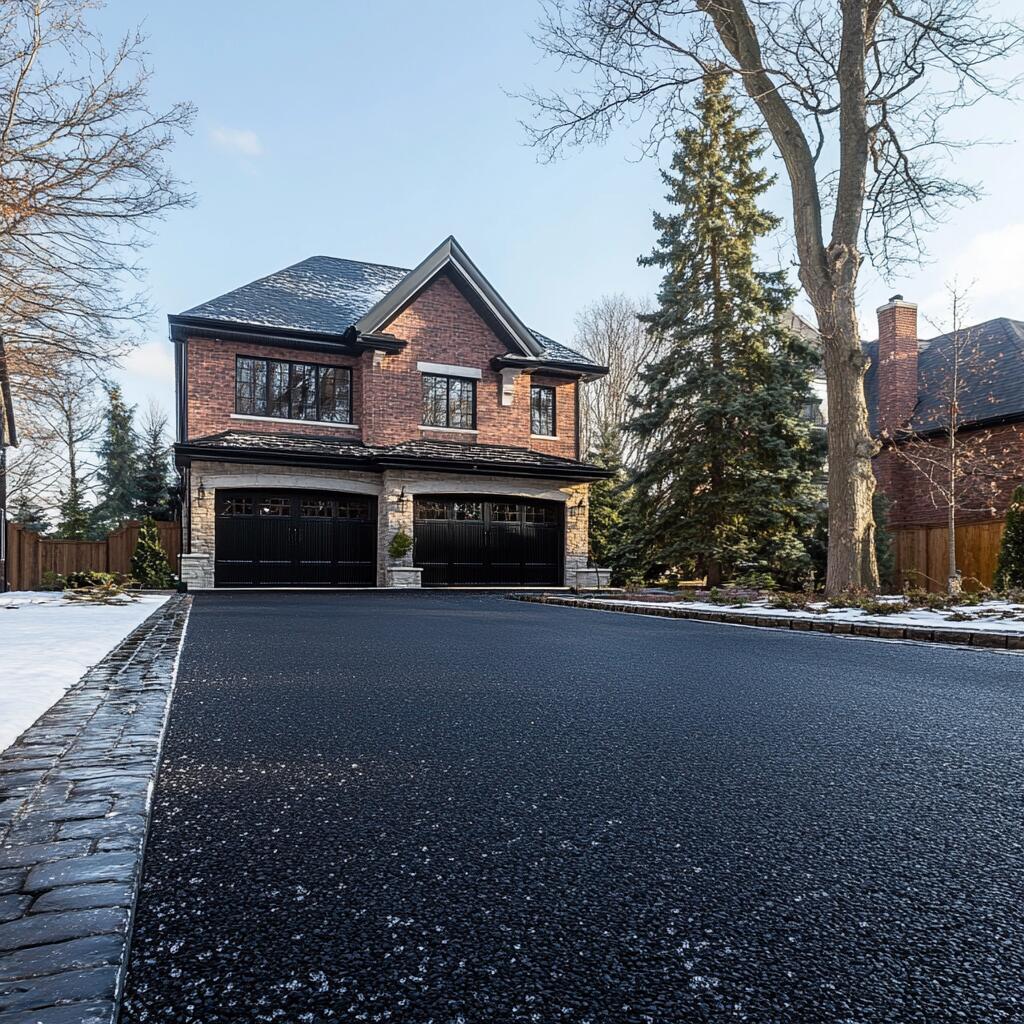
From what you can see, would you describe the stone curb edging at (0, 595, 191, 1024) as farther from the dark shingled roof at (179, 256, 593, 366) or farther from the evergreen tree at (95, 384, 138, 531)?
the evergreen tree at (95, 384, 138, 531)

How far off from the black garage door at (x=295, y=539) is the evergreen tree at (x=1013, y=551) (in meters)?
12.3

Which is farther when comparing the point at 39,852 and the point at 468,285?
the point at 468,285

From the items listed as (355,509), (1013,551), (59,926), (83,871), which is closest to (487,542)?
(355,509)

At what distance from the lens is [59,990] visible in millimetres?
1224

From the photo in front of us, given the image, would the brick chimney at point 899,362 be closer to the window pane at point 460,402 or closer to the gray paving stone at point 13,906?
the window pane at point 460,402

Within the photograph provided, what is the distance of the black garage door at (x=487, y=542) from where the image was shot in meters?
17.6

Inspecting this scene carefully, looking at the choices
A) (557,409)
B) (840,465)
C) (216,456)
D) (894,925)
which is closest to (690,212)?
(557,409)

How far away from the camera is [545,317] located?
3027 cm

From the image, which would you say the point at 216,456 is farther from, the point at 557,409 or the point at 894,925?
the point at 894,925

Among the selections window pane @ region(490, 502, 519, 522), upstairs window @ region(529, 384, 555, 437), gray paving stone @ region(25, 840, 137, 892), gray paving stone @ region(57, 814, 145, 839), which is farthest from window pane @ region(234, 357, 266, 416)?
gray paving stone @ region(25, 840, 137, 892)

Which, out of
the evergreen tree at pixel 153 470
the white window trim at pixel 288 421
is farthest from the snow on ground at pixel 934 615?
the evergreen tree at pixel 153 470

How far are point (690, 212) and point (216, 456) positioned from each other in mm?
12117

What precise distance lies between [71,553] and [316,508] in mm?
6795

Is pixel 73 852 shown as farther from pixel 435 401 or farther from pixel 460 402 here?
pixel 460 402
